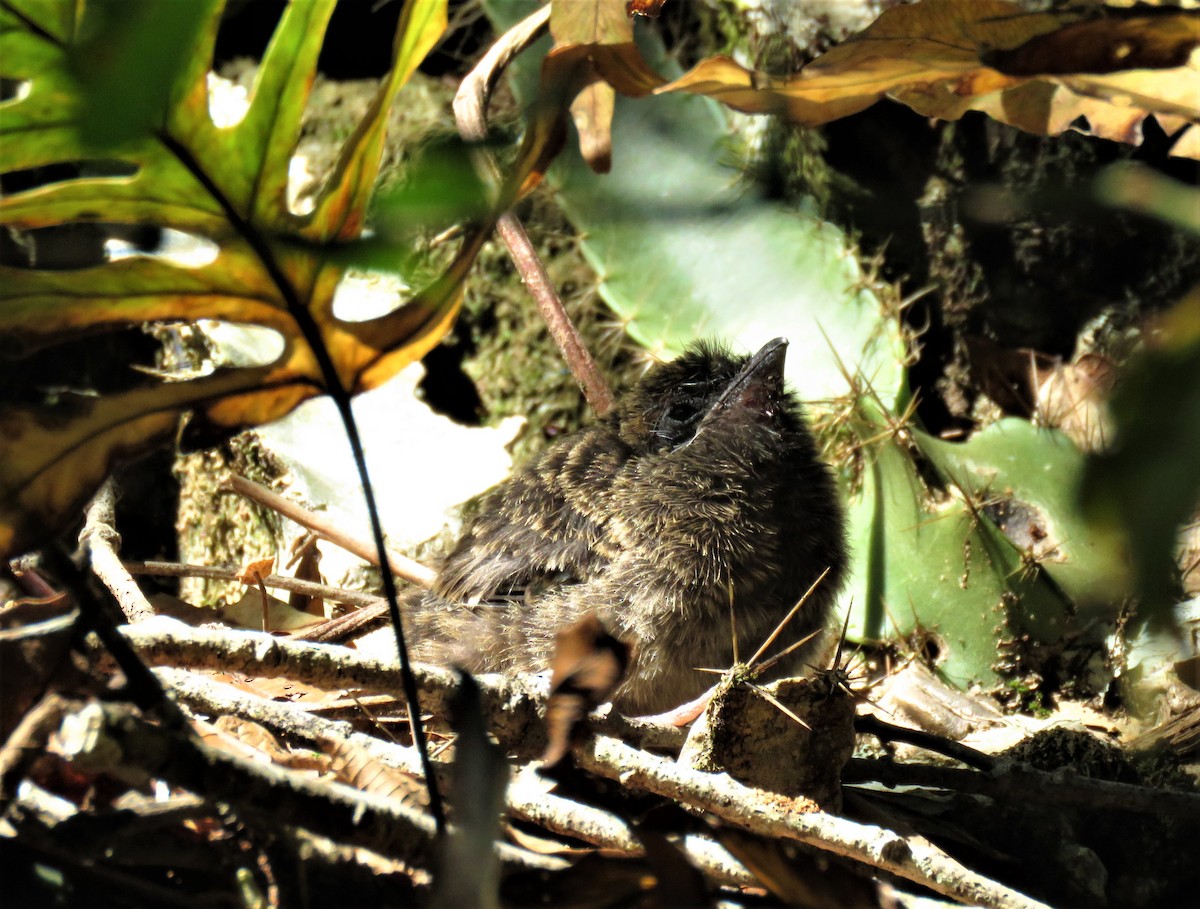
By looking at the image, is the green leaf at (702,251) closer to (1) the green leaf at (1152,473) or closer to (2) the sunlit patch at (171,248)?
(2) the sunlit patch at (171,248)

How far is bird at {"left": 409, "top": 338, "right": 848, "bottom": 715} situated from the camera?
258cm

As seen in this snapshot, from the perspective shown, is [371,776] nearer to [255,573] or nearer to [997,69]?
[997,69]

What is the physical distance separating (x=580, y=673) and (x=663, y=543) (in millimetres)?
1243

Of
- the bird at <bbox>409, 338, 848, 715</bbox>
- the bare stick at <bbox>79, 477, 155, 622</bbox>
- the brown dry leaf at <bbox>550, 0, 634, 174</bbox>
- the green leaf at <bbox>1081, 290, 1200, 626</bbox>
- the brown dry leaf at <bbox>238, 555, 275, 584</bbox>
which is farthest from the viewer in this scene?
the brown dry leaf at <bbox>238, 555, 275, 584</bbox>

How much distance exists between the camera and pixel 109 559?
264 cm

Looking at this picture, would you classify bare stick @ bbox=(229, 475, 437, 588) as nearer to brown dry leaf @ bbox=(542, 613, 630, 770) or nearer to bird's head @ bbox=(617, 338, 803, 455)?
bird's head @ bbox=(617, 338, 803, 455)

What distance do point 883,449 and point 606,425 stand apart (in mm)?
822

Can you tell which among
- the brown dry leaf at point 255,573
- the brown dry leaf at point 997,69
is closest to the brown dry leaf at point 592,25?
the brown dry leaf at point 997,69

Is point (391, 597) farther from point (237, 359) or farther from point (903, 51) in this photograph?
point (237, 359)

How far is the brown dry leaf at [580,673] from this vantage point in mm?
1363

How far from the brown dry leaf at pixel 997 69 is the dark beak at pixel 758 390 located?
1189 millimetres

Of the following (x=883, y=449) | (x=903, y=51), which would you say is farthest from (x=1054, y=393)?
(x=903, y=51)

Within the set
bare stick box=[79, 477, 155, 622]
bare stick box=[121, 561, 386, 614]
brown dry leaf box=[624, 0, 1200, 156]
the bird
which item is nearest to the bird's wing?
the bird

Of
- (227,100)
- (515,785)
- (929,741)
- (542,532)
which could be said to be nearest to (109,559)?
(542,532)
